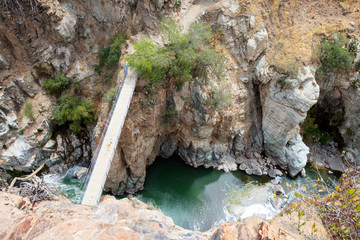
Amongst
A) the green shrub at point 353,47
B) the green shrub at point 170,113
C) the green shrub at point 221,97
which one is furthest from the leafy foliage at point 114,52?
the green shrub at point 353,47

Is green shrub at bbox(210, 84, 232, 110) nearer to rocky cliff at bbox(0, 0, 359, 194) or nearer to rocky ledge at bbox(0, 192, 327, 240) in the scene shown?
rocky cliff at bbox(0, 0, 359, 194)

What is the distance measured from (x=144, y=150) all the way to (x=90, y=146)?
527cm

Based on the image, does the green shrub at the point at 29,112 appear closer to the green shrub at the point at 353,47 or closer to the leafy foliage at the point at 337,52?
the leafy foliage at the point at 337,52

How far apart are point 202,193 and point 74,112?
42.8 feet

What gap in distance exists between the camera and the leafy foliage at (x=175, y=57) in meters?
14.5

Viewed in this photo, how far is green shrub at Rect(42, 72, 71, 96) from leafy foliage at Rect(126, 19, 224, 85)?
6.62 meters

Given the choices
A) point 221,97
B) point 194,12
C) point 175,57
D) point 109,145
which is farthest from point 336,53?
point 109,145

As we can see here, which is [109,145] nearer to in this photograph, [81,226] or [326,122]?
[81,226]

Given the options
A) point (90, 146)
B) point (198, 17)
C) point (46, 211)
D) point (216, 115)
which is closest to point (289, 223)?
point (46, 211)

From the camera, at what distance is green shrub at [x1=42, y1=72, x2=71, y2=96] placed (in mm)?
16641

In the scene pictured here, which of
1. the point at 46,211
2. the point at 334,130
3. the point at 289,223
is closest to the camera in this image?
the point at 46,211

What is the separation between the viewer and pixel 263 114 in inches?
760

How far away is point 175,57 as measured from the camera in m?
15.6

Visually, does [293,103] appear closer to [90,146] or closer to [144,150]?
[144,150]
